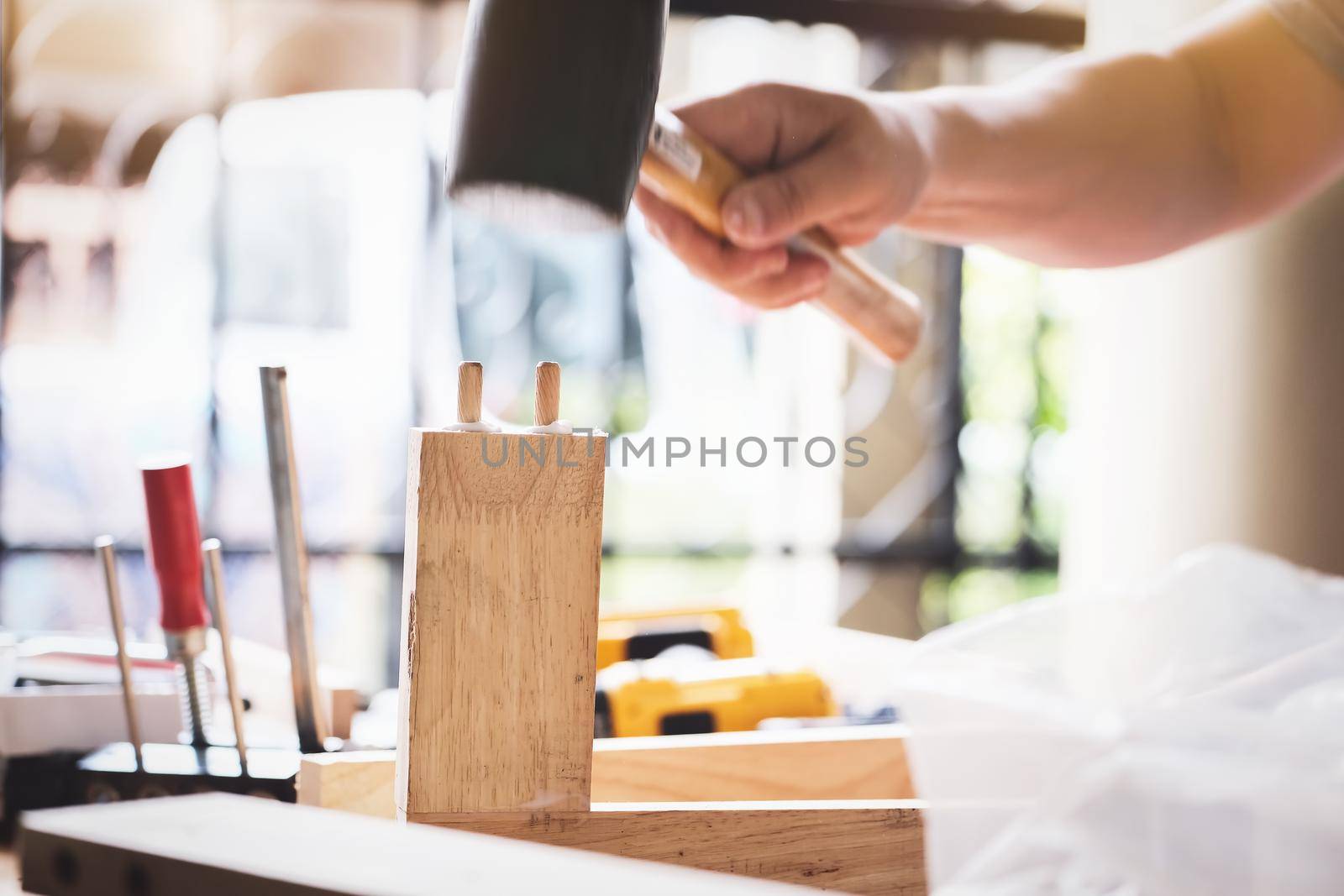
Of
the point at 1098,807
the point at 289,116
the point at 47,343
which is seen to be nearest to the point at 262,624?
the point at 47,343

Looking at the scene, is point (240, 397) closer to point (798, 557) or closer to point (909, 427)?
point (798, 557)

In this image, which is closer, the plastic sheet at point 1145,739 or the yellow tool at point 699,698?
the plastic sheet at point 1145,739

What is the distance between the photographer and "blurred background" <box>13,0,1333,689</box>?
257cm

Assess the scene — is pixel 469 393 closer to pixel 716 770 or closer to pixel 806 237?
pixel 716 770

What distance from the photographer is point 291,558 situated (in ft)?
1.98

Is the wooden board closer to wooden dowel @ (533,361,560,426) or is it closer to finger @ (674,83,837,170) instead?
wooden dowel @ (533,361,560,426)

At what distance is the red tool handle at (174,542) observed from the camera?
57 cm

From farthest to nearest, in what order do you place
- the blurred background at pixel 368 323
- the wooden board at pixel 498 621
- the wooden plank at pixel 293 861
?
the blurred background at pixel 368 323, the wooden board at pixel 498 621, the wooden plank at pixel 293 861

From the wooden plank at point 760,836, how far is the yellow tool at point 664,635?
2.03ft

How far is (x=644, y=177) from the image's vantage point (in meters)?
0.80

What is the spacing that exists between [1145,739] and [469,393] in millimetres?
318

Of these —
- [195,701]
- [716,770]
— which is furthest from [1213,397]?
[195,701]
